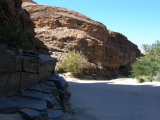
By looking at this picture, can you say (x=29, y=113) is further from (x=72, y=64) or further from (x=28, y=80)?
(x=72, y=64)

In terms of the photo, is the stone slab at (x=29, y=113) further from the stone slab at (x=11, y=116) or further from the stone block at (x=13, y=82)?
the stone block at (x=13, y=82)

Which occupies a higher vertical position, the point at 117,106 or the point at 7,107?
the point at 7,107

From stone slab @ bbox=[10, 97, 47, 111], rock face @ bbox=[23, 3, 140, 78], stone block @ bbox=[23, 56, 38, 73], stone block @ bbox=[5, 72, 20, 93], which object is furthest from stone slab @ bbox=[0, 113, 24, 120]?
rock face @ bbox=[23, 3, 140, 78]

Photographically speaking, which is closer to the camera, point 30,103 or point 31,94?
point 30,103

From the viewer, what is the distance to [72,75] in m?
20.8

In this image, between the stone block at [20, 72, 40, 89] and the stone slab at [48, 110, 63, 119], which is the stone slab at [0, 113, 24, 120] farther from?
the stone block at [20, 72, 40, 89]

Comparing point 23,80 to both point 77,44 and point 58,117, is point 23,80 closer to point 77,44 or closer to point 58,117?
point 58,117

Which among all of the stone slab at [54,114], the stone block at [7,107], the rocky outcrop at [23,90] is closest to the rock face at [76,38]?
the rocky outcrop at [23,90]

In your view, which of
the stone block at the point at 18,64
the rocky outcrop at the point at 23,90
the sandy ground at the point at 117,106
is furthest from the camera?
the sandy ground at the point at 117,106

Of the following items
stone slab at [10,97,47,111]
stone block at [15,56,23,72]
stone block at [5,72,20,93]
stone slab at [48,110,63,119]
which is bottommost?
stone slab at [48,110,63,119]

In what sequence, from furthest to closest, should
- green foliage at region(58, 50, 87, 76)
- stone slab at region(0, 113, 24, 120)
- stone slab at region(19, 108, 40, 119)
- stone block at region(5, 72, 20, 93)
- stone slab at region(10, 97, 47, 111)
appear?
1. green foliage at region(58, 50, 87, 76)
2. stone block at region(5, 72, 20, 93)
3. stone slab at region(10, 97, 47, 111)
4. stone slab at region(19, 108, 40, 119)
5. stone slab at region(0, 113, 24, 120)

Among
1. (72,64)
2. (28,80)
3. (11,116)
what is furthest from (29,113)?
(72,64)

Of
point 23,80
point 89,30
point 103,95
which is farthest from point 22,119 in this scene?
point 89,30

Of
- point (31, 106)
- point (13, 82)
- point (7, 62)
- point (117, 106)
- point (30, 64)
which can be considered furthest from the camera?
point (117, 106)
